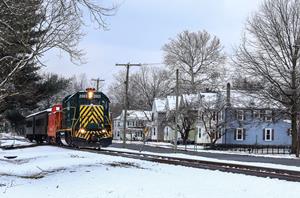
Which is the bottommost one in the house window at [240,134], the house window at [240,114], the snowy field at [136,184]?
the snowy field at [136,184]

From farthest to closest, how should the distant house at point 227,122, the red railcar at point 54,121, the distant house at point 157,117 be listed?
the distant house at point 157,117 < the distant house at point 227,122 < the red railcar at point 54,121

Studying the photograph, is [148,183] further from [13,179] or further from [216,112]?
[216,112]

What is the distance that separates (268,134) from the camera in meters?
91.7

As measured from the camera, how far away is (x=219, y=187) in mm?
14688

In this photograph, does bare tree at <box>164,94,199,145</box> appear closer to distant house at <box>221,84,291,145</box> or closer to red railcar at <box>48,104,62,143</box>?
distant house at <box>221,84,291,145</box>

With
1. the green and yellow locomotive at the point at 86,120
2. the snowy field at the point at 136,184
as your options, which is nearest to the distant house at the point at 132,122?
the green and yellow locomotive at the point at 86,120

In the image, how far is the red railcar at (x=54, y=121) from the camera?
39.8 meters

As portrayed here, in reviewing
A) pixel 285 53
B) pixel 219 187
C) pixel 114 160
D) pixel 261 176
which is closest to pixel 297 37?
pixel 285 53

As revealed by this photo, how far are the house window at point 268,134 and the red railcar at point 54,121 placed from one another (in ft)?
174

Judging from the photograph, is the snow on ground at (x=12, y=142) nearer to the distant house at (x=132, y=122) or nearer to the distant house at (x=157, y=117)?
the distant house at (x=157, y=117)

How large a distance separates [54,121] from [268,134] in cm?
5692

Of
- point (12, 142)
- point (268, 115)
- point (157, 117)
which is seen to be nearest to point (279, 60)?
point (268, 115)

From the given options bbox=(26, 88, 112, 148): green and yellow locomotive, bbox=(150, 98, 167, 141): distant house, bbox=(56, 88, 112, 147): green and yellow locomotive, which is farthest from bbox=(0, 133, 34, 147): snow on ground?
bbox=(150, 98, 167, 141): distant house

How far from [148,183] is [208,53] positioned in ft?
308
